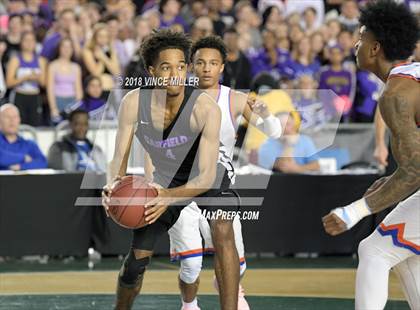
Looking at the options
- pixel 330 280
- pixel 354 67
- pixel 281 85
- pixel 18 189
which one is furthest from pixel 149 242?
pixel 354 67

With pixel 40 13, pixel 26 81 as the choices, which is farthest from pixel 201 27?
pixel 40 13

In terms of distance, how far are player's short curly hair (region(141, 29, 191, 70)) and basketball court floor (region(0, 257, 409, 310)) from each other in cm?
241

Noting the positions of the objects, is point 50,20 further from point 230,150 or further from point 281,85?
point 230,150

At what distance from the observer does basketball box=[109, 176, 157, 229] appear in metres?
6.48

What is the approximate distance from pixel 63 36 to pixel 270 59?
2929 millimetres

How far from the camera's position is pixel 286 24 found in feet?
49.3

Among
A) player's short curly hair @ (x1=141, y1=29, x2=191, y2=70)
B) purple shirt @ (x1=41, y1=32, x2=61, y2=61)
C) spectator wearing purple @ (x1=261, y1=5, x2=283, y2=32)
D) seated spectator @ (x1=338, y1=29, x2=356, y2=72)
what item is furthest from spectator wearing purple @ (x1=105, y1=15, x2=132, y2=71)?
player's short curly hair @ (x1=141, y1=29, x2=191, y2=70)

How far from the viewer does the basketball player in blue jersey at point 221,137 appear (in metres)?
7.75

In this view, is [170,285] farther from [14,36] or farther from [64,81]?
[14,36]

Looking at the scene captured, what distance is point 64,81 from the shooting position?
12852mm

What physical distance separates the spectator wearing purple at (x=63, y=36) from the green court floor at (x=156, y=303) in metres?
4.89

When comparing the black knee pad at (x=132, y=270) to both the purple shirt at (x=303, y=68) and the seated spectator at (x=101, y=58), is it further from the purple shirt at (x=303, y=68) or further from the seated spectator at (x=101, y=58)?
the purple shirt at (x=303, y=68)

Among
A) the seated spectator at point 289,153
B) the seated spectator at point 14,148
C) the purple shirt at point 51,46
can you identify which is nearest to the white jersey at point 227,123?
the seated spectator at point 289,153

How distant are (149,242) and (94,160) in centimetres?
504
